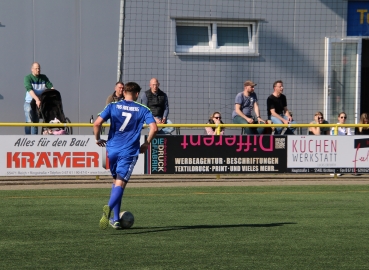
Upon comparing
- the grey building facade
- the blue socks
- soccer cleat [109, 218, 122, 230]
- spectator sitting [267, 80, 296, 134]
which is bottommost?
soccer cleat [109, 218, 122, 230]

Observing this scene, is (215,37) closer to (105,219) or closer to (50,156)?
(50,156)

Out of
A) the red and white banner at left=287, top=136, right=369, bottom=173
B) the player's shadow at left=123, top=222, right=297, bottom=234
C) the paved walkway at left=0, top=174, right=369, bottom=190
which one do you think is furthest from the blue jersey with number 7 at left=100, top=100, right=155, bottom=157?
the red and white banner at left=287, top=136, right=369, bottom=173

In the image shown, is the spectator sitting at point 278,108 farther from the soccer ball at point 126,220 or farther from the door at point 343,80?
the soccer ball at point 126,220

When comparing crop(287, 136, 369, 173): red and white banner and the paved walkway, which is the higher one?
crop(287, 136, 369, 173): red and white banner

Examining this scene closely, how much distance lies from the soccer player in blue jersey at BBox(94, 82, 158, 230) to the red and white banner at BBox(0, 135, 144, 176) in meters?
5.54

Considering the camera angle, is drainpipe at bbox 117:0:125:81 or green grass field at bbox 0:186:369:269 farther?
drainpipe at bbox 117:0:125:81

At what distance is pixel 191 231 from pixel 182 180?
668 centimetres

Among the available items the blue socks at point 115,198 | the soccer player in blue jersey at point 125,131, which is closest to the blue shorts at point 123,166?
the soccer player in blue jersey at point 125,131

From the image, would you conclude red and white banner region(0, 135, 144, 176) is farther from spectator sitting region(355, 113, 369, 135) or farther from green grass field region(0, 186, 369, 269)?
spectator sitting region(355, 113, 369, 135)

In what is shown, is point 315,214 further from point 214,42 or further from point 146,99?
point 214,42

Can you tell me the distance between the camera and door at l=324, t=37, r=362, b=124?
19203 mm

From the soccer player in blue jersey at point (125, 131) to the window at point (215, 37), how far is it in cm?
925

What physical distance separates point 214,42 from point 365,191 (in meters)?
6.05

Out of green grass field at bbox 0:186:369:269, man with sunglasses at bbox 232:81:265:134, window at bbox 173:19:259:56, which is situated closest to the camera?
green grass field at bbox 0:186:369:269
